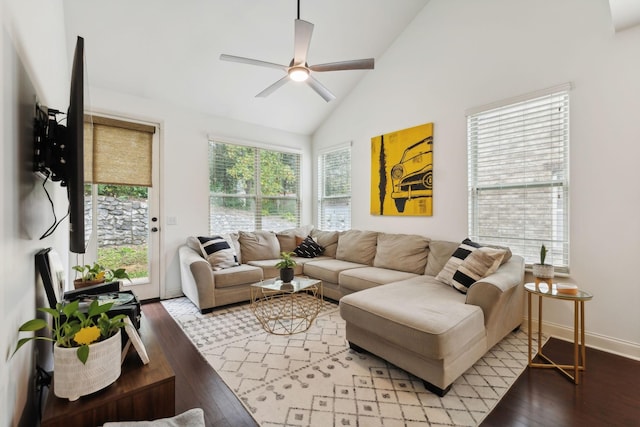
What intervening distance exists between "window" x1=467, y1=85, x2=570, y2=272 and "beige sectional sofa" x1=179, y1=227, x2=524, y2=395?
1.21 ft

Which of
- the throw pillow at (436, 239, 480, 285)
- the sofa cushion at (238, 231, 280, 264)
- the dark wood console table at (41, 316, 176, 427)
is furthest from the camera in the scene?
the sofa cushion at (238, 231, 280, 264)

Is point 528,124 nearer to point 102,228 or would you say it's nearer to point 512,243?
point 512,243

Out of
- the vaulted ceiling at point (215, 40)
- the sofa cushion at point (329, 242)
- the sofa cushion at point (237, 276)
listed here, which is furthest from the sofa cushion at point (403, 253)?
the vaulted ceiling at point (215, 40)

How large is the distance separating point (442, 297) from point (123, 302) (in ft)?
7.32

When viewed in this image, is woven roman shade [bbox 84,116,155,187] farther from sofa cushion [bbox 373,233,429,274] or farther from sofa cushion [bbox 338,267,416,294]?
sofa cushion [bbox 373,233,429,274]

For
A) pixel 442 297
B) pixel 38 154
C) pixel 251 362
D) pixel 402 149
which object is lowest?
pixel 251 362

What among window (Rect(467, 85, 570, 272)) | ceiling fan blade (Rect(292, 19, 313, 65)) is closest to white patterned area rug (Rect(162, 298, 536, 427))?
window (Rect(467, 85, 570, 272))

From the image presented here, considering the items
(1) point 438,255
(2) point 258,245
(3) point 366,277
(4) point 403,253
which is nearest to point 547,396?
(1) point 438,255

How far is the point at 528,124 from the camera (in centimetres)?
285

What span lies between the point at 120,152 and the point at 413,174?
374cm

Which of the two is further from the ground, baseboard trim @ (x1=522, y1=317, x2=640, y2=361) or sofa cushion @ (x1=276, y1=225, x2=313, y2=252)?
sofa cushion @ (x1=276, y1=225, x2=313, y2=252)

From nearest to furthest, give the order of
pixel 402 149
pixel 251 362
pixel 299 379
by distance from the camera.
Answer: pixel 299 379, pixel 251 362, pixel 402 149

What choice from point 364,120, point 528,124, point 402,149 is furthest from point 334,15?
point 528,124

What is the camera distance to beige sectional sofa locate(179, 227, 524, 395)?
1877 mm
